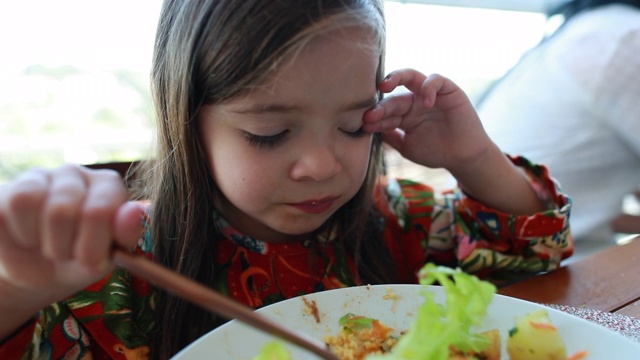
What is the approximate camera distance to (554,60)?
1218 mm

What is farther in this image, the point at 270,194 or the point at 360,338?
the point at 270,194

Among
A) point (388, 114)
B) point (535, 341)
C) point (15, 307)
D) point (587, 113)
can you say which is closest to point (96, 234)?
point (15, 307)

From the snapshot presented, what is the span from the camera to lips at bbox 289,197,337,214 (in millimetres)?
685

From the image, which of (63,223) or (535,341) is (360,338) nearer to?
(535,341)

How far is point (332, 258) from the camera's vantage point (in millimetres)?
845

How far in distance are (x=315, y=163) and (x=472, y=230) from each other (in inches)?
15.3

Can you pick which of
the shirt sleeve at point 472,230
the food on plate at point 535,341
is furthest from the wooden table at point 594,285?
the food on plate at point 535,341

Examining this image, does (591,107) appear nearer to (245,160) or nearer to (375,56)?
(375,56)

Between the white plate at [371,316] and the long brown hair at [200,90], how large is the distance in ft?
0.73

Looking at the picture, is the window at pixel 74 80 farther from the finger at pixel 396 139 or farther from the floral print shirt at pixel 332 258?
the floral print shirt at pixel 332 258

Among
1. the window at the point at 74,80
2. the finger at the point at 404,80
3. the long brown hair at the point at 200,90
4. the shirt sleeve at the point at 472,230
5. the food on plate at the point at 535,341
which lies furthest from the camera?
the window at the point at 74,80

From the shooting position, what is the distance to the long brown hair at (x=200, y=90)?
23.2 inches

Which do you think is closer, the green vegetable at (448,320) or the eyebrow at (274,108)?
the green vegetable at (448,320)

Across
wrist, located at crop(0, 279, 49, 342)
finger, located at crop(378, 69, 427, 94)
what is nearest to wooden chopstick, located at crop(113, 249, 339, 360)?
wrist, located at crop(0, 279, 49, 342)
